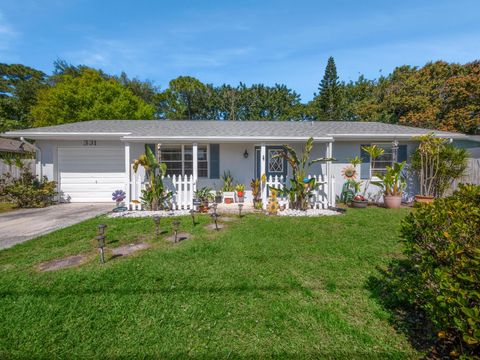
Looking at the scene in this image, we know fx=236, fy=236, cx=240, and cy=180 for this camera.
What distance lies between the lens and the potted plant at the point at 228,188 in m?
9.05

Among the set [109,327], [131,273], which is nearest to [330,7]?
[131,273]

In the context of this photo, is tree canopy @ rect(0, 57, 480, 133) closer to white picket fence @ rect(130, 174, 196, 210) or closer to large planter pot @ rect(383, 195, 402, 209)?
white picket fence @ rect(130, 174, 196, 210)

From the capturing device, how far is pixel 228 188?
9.22 meters

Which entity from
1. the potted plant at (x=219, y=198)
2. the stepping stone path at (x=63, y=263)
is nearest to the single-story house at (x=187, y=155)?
the potted plant at (x=219, y=198)

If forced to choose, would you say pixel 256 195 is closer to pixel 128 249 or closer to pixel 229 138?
pixel 229 138

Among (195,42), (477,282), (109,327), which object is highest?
(195,42)

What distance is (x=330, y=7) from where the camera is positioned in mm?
8383

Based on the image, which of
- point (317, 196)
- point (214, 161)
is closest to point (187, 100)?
point (214, 161)

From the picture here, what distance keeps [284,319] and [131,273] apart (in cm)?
228

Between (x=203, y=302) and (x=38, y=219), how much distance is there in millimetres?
6937

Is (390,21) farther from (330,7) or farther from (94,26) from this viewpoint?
(94,26)

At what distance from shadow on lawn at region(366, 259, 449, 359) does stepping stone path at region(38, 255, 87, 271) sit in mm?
4465

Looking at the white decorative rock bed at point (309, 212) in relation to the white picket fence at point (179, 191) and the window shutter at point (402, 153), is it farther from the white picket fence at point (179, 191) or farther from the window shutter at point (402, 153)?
the window shutter at point (402, 153)

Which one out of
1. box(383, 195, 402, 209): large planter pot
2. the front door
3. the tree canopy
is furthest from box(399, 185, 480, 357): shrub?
the tree canopy
